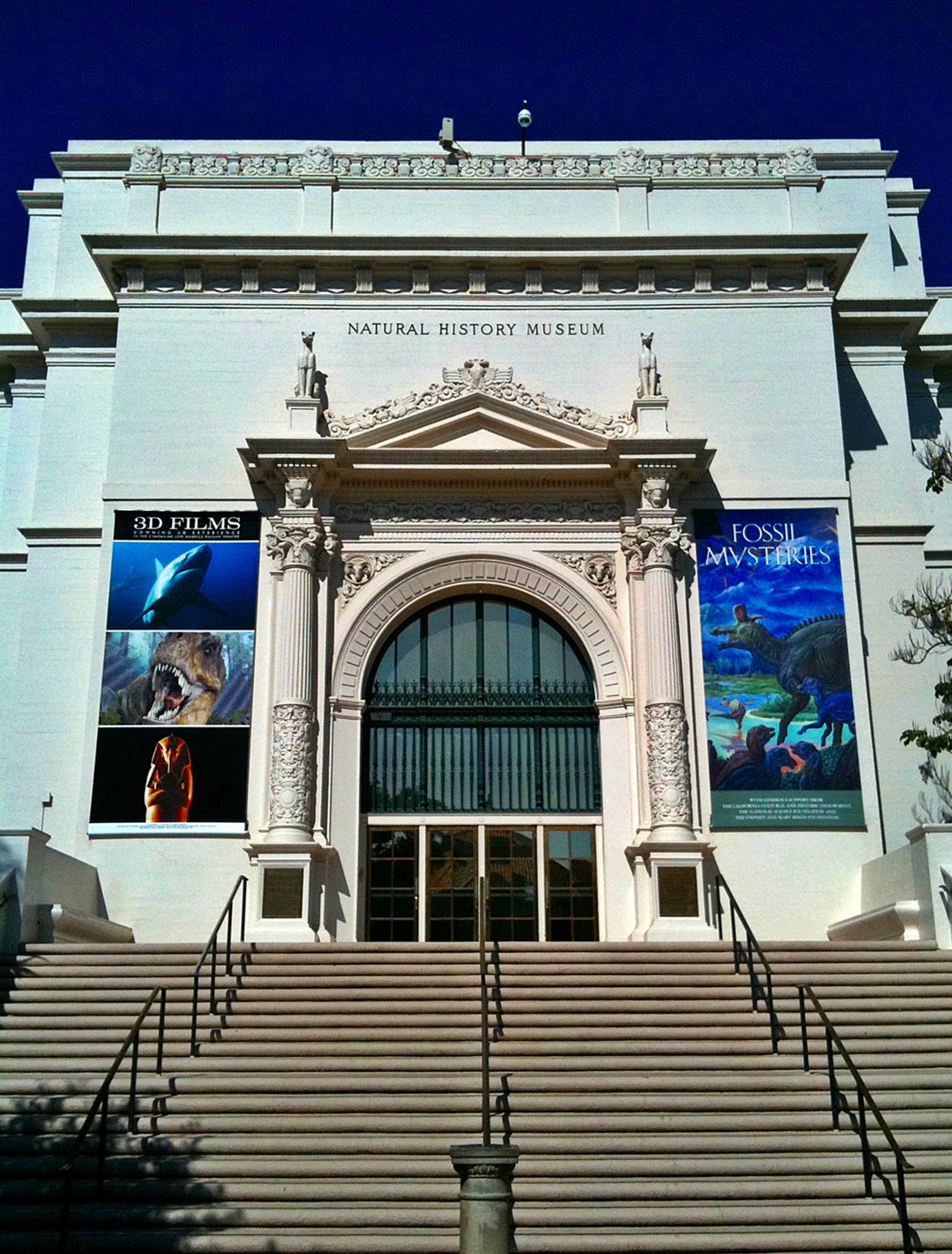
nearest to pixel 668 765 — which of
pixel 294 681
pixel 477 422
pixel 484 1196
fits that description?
pixel 294 681

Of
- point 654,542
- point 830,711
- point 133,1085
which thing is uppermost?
point 654,542

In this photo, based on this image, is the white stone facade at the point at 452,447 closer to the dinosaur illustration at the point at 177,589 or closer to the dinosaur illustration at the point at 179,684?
the dinosaur illustration at the point at 179,684

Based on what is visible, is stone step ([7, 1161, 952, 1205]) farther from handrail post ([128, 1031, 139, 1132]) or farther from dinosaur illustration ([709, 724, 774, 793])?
dinosaur illustration ([709, 724, 774, 793])

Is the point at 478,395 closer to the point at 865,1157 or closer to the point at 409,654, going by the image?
the point at 409,654

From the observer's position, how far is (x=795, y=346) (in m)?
23.4

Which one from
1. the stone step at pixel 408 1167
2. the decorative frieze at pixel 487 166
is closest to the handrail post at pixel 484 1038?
the stone step at pixel 408 1167

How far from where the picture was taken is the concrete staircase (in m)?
11.4

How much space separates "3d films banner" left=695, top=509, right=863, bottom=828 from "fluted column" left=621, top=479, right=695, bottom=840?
2.13 ft

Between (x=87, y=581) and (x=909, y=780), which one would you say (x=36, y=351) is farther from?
(x=909, y=780)

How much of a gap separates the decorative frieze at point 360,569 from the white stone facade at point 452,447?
54mm

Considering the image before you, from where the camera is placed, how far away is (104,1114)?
37.9 ft

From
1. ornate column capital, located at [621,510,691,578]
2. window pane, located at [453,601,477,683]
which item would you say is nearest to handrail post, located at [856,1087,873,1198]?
ornate column capital, located at [621,510,691,578]

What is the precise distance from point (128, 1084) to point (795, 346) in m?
16.1

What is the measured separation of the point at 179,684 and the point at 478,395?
6.65 meters
